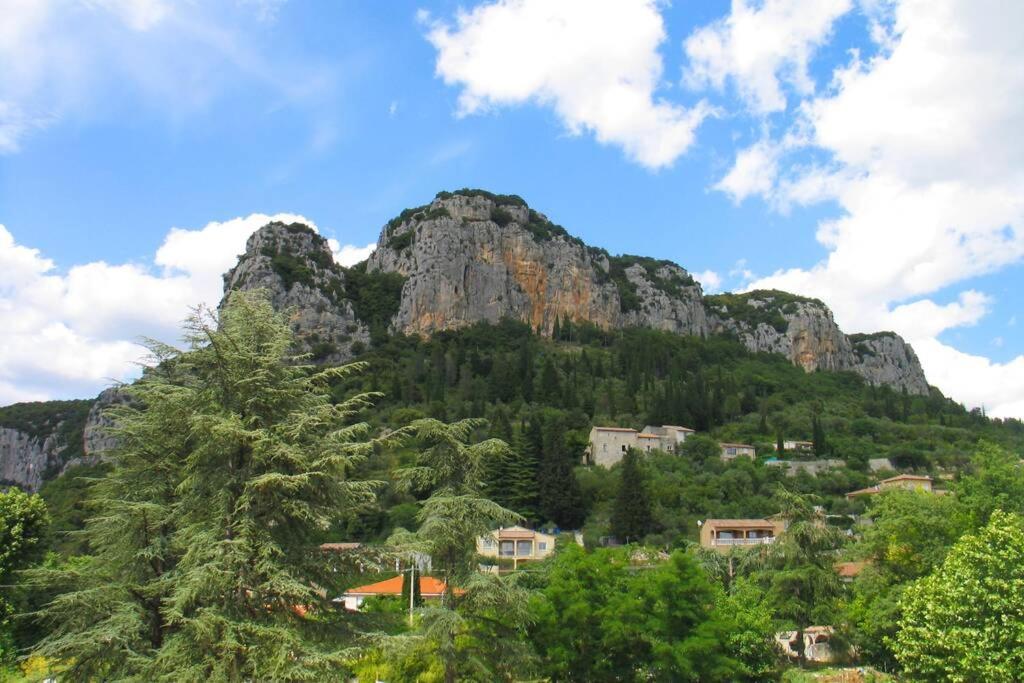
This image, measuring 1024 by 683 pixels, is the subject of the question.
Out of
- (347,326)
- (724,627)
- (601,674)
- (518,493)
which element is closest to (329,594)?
(601,674)

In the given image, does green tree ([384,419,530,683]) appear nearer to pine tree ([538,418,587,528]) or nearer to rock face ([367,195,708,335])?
pine tree ([538,418,587,528])

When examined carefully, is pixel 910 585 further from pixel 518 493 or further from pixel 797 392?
pixel 797 392

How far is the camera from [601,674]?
77.5ft

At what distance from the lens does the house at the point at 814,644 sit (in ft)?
111

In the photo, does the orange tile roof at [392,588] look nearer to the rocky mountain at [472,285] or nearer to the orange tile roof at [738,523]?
the orange tile roof at [738,523]

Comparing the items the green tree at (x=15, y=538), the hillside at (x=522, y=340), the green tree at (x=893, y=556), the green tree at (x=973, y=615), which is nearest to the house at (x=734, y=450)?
the hillside at (x=522, y=340)

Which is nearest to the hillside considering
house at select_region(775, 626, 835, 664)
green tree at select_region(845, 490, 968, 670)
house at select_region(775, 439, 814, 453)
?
house at select_region(775, 439, 814, 453)

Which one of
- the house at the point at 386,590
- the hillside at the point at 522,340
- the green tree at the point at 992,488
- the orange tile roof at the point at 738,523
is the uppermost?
the hillside at the point at 522,340

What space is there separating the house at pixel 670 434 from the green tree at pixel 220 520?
76.5m

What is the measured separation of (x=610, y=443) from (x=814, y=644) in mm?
47153

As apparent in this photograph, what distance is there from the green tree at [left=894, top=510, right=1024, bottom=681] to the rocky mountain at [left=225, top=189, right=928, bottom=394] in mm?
109283

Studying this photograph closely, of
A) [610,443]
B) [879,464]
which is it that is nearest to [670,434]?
[610,443]

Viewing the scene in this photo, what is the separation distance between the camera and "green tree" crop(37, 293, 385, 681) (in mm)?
12328

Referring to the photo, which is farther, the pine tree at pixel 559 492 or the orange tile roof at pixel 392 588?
the pine tree at pixel 559 492
